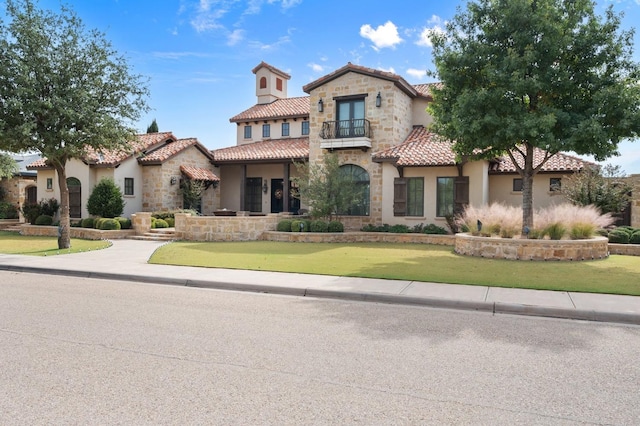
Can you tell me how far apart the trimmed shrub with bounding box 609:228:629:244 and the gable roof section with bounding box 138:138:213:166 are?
2074 centimetres

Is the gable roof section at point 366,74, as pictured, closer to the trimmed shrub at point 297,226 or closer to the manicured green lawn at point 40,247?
the trimmed shrub at point 297,226

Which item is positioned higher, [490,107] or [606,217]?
[490,107]

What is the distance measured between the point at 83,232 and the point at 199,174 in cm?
704

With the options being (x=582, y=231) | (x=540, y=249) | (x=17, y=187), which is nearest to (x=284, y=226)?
(x=540, y=249)

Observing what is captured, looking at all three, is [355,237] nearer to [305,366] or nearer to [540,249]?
[540,249]

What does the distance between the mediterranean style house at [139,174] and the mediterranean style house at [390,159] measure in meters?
2.18

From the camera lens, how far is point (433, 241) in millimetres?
18484

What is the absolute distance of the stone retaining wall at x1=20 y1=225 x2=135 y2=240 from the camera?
2100cm

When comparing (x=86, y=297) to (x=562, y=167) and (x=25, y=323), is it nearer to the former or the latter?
(x=25, y=323)

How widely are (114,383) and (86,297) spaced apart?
15.9ft

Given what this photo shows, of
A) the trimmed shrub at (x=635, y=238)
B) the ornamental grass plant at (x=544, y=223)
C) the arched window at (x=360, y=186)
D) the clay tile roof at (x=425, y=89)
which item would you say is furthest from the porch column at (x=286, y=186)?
the trimmed shrub at (x=635, y=238)

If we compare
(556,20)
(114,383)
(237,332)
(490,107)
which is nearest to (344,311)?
(237,332)

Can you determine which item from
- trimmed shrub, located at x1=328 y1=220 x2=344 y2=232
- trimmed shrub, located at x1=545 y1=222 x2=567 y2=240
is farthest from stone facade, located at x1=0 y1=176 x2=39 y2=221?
trimmed shrub, located at x1=545 y1=222 x2=567 y2=240

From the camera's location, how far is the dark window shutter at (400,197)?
20.6 m
